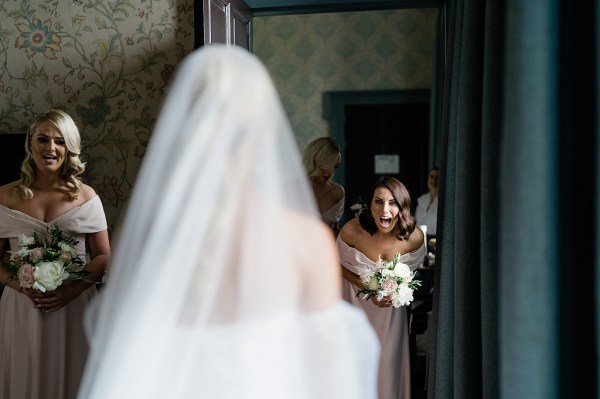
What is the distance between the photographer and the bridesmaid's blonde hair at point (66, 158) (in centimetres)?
304

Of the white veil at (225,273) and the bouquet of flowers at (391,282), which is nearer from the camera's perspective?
the white veil at (225,273)

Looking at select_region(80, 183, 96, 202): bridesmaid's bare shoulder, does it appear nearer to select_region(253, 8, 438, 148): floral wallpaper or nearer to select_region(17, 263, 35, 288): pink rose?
select_region(17, 263, 35, 288): pink rose

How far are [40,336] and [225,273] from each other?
6.29ft

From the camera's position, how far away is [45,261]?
2.87 m

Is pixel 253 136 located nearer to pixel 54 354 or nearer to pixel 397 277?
pixel 397 277

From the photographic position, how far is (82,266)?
10.2 feet

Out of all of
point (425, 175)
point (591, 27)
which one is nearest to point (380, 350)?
point (591, 27)

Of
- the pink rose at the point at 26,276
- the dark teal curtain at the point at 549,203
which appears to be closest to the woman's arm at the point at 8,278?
the pink rose at the point at 26,276

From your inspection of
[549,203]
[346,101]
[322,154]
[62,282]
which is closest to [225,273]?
[549,203]

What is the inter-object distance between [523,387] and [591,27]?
88cm

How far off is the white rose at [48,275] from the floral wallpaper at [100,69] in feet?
3.15

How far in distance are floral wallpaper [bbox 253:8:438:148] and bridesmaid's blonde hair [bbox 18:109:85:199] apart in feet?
15.3

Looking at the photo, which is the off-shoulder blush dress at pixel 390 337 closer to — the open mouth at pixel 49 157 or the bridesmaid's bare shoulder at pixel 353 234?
the bridesmaid's bare shoulder at pixel 353 234

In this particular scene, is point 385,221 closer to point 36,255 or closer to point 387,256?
point 387,256
